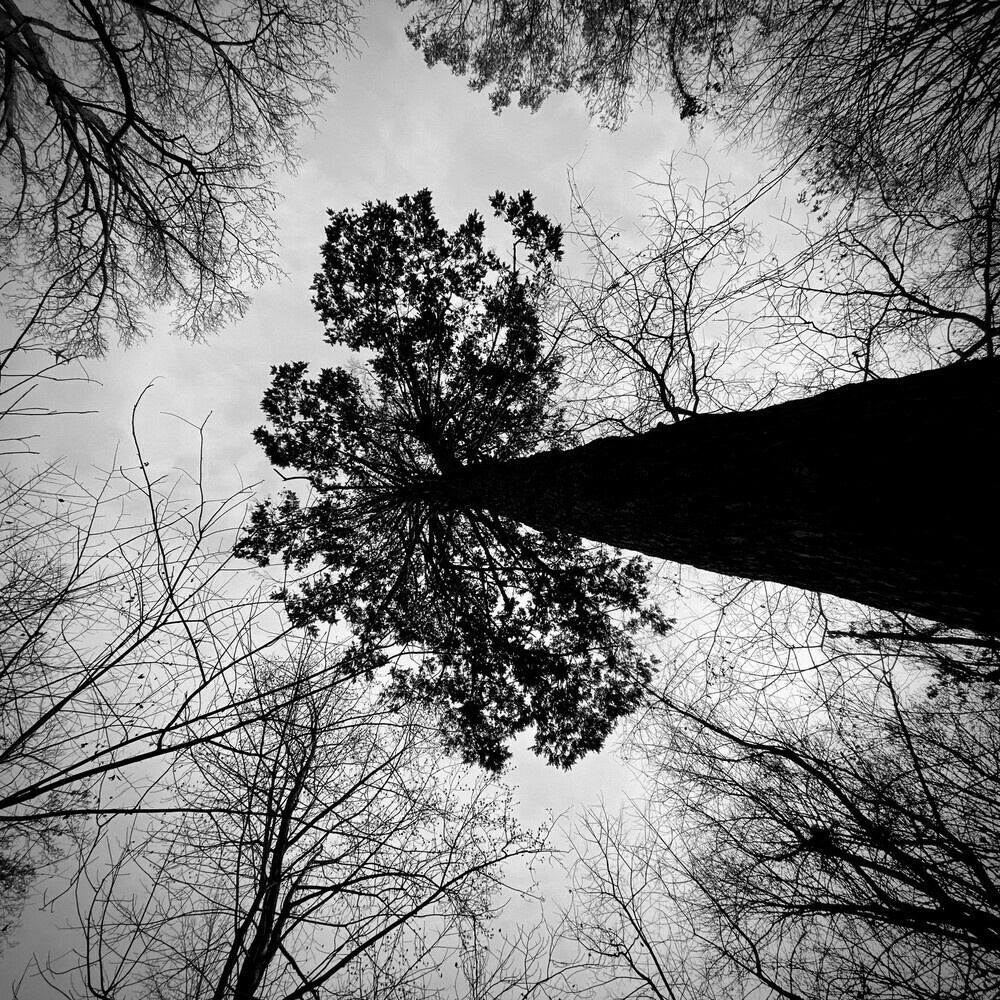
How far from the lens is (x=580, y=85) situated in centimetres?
439

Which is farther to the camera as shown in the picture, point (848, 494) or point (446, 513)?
point (446, 513)

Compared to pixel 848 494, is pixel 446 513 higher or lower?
higher

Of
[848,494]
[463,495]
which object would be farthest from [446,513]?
[848,494]

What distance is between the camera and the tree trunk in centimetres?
148

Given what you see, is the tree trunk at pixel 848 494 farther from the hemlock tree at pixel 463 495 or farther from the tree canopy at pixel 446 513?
the tree canopy at pixel 446 513

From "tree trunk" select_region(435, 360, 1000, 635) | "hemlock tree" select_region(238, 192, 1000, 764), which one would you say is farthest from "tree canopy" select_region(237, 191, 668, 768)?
"tree trunk" select_region(435, 360, 1000, 635)

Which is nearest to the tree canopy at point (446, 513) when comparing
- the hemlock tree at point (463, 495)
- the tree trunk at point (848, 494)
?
the hemlock tree at point (463, 495)

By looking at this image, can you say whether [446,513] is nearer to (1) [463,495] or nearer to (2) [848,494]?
(1) [463,495]

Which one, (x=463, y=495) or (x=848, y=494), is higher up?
(x=463, y=495)

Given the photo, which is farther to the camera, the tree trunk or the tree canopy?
the tree canopy

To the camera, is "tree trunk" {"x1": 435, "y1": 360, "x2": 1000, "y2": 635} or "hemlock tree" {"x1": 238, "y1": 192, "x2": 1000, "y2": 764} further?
"hemlock tree" {"x1": 238, "y1": 192, "x2": 1000, "y2": 764}

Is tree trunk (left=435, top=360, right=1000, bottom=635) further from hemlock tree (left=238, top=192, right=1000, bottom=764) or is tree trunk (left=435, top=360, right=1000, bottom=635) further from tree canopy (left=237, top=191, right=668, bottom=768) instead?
tree canopy (left=237, top=191, right=668, bottom=768)

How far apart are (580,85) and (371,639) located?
684 cm

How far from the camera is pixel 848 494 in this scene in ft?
5.69
